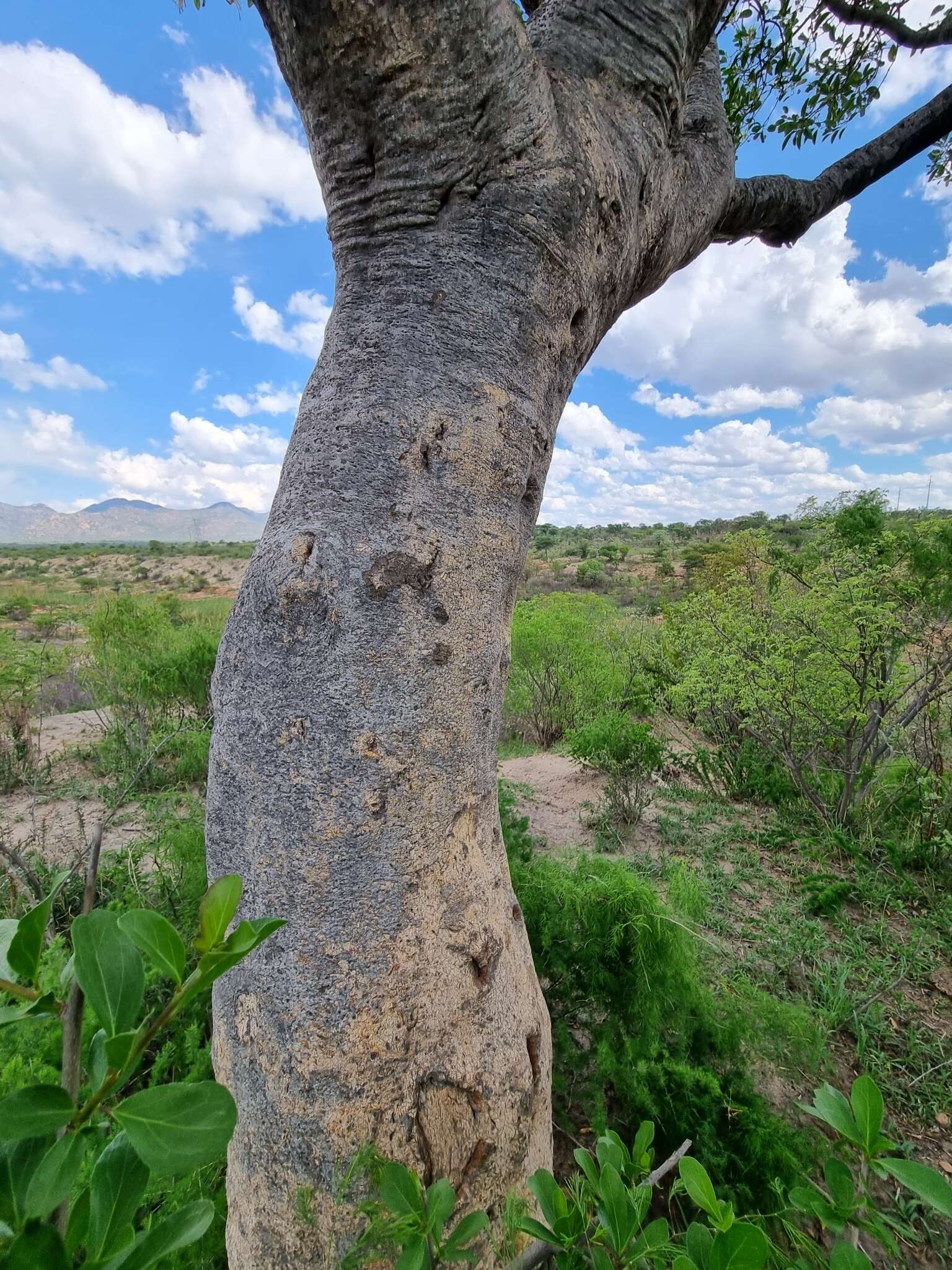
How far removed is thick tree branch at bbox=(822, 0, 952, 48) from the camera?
2.81m

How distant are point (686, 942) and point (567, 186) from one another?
6.77 ft

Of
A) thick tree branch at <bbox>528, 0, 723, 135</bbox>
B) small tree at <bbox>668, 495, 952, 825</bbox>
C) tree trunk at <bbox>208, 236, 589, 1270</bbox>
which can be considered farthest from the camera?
small tree at <bbox>668, 495, 952, 825</bbox>

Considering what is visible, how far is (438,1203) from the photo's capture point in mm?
531

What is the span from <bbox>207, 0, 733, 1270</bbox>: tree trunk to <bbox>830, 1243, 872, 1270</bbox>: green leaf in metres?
0.63

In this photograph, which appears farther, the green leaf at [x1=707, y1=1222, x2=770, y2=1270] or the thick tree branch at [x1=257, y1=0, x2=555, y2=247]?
the thick tree branch at [x1=257, y1=0, x2=555, y2=247]

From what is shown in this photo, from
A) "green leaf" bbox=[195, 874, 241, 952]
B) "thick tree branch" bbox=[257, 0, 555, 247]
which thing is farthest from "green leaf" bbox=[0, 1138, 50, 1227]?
"thick tree branch" bbox=[257, 0, 555, 247]

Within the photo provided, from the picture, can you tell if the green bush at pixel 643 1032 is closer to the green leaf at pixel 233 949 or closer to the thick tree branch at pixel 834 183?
the green leaf at pixel 233 949

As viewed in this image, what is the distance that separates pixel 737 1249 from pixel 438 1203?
249mm

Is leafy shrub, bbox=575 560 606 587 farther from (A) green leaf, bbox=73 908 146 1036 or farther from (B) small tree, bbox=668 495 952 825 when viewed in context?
(A) green leaf, bbox=73 908 146 1036

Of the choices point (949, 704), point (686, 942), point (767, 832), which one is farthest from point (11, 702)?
point (949, 704)

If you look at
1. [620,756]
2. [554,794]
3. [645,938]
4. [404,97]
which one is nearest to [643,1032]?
[645,938]

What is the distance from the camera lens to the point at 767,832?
419cm

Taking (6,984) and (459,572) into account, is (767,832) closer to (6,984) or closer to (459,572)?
(459,572)

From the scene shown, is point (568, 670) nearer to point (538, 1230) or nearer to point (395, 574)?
point (395, 574)
